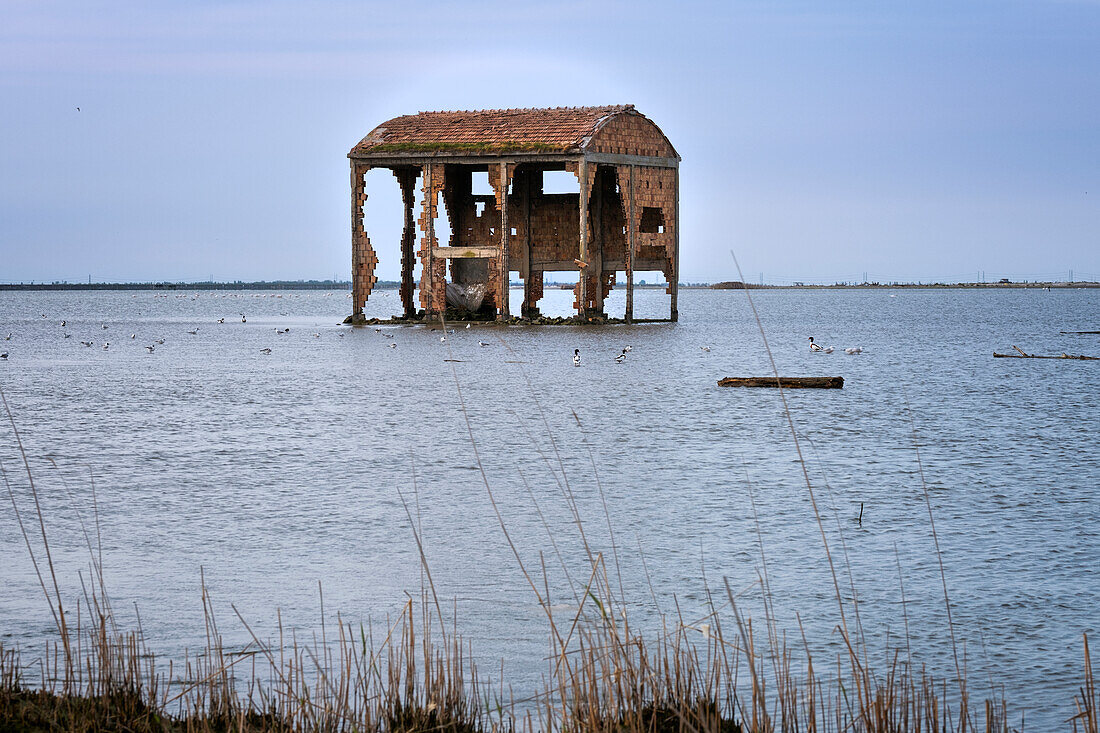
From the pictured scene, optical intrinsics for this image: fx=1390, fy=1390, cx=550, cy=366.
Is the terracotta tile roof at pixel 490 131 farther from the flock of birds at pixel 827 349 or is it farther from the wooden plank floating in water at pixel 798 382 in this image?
the wooden plank floating in water at pixel 798 382

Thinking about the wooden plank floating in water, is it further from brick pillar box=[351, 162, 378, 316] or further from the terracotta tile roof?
→ brick pillar box=[351, 162, 378, 316]

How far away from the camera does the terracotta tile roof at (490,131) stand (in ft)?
166

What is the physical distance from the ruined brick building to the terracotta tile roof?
0.17ft

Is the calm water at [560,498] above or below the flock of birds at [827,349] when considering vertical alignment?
above

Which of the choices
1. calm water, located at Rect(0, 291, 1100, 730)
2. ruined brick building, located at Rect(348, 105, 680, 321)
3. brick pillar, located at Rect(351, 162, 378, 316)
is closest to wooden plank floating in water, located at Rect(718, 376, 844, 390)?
calm water, located at Rect(0, 291, 1100, 730)

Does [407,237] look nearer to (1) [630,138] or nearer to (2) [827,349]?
(1) [630,138]

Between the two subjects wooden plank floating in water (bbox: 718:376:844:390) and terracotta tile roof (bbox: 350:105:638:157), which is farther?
terracotta tile roof (bbox: 350:105:638:157)

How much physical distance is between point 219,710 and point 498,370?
87.7 ft

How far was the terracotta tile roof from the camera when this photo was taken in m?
50.7

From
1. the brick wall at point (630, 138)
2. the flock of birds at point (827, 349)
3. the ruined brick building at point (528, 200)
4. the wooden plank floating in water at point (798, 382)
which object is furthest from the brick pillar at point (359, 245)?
the wooden plank floating in water at point (798, 382)

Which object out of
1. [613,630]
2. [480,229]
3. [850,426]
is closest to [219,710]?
[613,630]

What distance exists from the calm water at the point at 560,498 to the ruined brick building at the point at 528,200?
67.6 feet

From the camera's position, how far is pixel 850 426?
2133cm

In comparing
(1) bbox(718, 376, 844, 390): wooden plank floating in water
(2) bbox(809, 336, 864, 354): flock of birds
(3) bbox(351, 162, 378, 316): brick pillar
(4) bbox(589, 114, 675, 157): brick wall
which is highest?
(4) bbox(589, 114, 675, 157): brick wall
